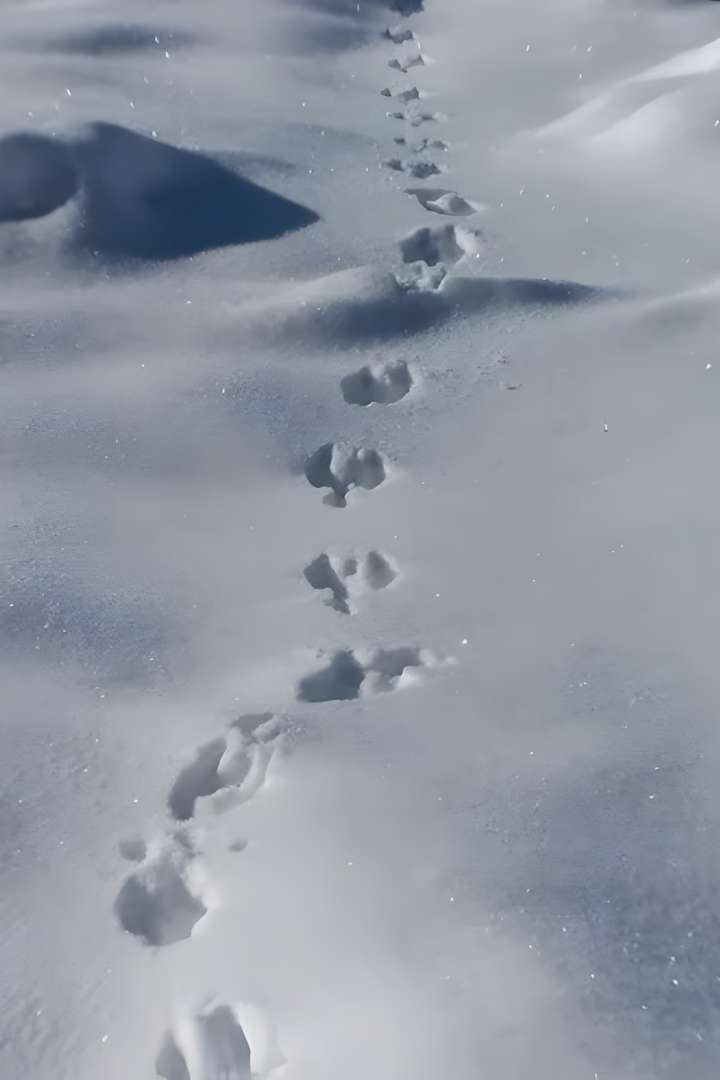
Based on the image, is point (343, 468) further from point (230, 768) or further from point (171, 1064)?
point (171, 1064)

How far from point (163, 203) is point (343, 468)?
166 cm

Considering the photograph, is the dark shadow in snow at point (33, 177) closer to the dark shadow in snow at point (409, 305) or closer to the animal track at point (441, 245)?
the dark shadow in snow at point (409, 305)

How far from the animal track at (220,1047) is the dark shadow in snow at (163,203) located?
116 inches

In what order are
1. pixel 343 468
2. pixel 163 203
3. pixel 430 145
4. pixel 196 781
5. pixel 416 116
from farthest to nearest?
pixel 416 116 < pixel 430 145 < pixel 163 203 < pixel 343 468 < pixel 196 781

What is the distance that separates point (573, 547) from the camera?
300cm

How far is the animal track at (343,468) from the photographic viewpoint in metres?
3.32

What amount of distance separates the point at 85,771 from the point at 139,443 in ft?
4.10

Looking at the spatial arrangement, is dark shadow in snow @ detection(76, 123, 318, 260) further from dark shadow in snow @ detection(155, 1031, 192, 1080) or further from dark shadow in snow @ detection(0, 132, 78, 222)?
dark shadow in snow @ detection(155, 1031, 192, 1080)

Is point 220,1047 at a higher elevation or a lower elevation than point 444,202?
lower

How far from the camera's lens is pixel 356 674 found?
2.76 meters

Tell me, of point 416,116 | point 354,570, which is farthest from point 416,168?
point 354,570

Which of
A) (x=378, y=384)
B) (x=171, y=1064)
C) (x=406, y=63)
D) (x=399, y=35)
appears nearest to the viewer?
(x=171, y=1064)

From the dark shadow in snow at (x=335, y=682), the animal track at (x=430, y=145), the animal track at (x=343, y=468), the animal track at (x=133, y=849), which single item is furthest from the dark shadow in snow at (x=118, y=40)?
the animal track at (x=133, y=849)

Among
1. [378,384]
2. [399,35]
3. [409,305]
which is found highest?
[399,35]
